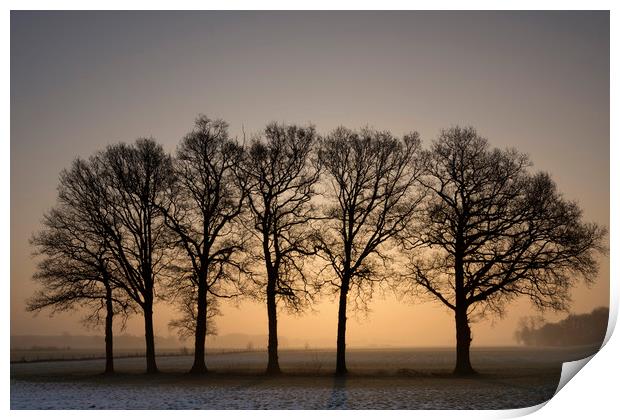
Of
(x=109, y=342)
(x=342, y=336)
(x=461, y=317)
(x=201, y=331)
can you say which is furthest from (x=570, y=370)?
(x=109, y=342)

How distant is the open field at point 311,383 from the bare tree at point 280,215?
147cm

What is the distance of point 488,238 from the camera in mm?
27047

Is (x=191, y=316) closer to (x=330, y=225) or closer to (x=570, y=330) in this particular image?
(x=330, y=225)

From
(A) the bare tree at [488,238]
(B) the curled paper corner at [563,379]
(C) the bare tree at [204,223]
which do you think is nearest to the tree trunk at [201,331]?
(C) the bare tree at [204,223]

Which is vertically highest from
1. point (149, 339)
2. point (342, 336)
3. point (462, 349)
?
point (149, 339)

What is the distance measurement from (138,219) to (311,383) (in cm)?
704

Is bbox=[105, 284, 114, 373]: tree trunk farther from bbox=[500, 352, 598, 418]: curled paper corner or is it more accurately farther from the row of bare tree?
bbox=[500, 352, 598, 418]: curled paper corner

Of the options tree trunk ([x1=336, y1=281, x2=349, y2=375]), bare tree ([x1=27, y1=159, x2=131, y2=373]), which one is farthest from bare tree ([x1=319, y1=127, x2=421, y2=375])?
bare tree ([x1=27, y1=159, x2=131, y2=373])

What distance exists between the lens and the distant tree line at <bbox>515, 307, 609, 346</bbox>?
78.6 feet

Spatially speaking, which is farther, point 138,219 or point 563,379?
point 138,219

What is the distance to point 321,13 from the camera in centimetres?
2441

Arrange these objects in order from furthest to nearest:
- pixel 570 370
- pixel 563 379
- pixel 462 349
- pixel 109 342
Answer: pixel 109 342 < pixel 462 349 < pixel 570 370 < pixel 563 379

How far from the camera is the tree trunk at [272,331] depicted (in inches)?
1041
